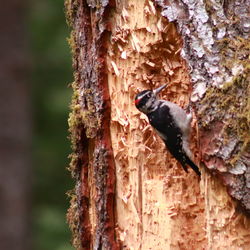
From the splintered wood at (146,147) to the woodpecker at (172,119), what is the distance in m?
0.07

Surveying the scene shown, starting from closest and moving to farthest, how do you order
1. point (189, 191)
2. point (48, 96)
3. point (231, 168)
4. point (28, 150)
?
point (231, 168) < point (189, 191) < point (28, 150) < point (48, 96)

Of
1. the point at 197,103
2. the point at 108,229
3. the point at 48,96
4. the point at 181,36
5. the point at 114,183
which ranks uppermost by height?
the point at 48,96

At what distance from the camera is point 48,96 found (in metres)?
11.6

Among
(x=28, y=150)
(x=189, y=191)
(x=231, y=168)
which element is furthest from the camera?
(x=28, y=150)

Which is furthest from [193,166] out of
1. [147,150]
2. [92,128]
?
[92,128]

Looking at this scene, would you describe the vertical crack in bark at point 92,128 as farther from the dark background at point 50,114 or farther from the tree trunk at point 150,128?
the dark background at point 50,114

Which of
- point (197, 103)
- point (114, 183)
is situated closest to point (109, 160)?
point (114, 183)

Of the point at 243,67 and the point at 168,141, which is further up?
the point at 243,67

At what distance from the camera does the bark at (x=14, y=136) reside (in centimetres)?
851

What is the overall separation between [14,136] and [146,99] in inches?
195

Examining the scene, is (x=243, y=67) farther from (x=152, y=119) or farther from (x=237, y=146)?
(x=152, y=119)

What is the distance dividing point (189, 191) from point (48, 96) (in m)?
7.91

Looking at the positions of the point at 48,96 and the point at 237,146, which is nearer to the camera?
the point at 237,146

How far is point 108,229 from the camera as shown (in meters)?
4.07
